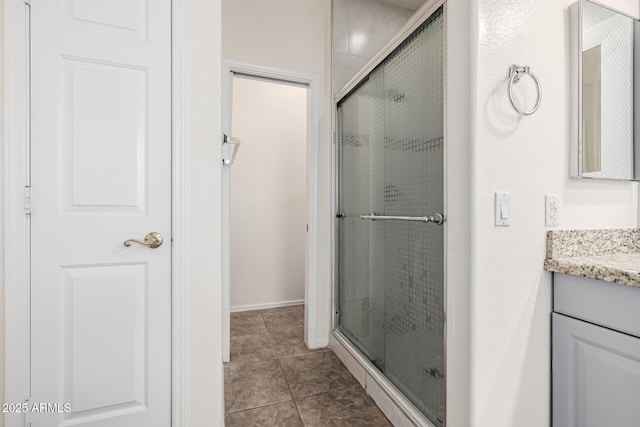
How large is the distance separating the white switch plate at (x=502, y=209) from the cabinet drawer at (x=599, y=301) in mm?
321

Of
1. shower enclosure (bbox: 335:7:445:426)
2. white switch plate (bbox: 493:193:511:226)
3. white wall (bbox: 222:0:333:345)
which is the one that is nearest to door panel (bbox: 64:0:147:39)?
white wall (bbox: 222:0:333:345)

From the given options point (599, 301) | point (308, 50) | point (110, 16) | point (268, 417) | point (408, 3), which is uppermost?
point (408, 3)

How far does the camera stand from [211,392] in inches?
46.4

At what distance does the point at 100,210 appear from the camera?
1100mm

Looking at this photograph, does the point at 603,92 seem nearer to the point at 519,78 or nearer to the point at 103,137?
the point at 519,78

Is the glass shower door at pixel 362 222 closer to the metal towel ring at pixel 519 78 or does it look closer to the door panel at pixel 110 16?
the metal towel ring at pixel 519 78

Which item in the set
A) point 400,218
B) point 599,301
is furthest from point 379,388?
point 599,301

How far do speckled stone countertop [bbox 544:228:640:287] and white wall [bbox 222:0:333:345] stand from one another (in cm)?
145

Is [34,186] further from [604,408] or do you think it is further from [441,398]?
[604,408]

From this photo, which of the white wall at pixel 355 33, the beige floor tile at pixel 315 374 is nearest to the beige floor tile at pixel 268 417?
the beige floor tile at pixel 315 374

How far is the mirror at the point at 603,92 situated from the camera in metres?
1.09

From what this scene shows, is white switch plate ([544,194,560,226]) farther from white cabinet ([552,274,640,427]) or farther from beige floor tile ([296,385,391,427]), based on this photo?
beige floor tile ([296,385,391,427])

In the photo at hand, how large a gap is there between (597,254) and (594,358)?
40 cm

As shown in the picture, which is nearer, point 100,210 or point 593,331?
point 593,331
